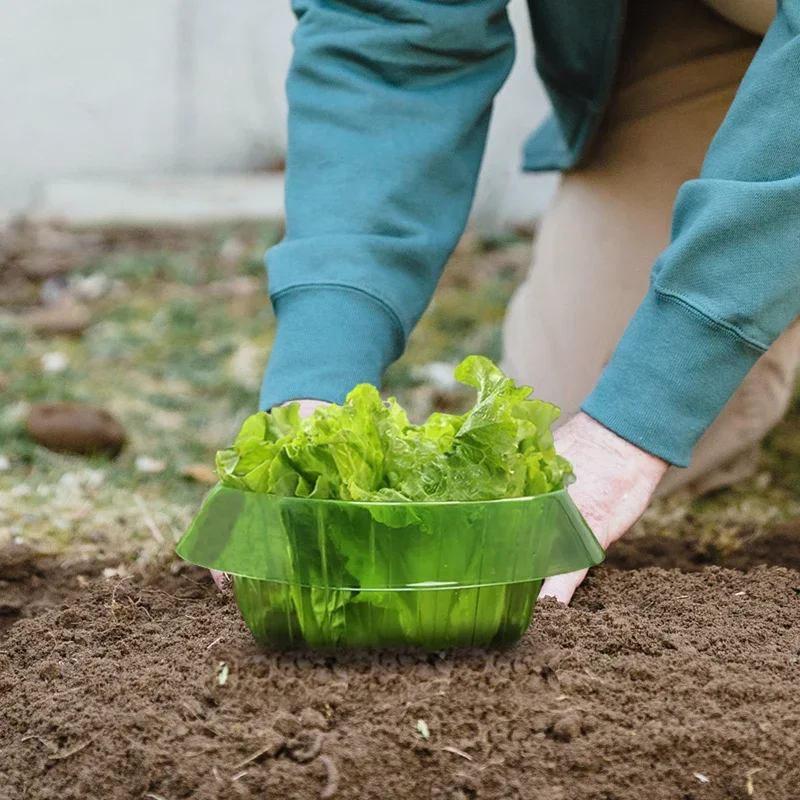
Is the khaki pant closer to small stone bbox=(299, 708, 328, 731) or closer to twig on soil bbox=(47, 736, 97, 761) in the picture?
small stone bbox=(299, 708, 328, 731)

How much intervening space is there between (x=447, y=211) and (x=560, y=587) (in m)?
0.82

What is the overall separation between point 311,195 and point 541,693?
41.9 inches

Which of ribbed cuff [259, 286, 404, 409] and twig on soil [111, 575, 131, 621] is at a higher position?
ribbed cuff [259, 286, 404, 409]

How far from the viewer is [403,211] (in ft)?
6.68

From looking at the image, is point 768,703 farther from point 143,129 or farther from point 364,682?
point 143,129

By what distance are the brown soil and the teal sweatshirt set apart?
0.43 metres

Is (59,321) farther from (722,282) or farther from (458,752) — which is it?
(458,752)

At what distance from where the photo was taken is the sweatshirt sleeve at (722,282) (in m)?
1.67

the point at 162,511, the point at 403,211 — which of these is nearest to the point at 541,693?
the point at 403,211

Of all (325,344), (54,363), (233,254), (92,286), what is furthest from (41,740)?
(233,254)

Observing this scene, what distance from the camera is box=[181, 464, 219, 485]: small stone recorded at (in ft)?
8.63

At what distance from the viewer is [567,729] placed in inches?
47.0

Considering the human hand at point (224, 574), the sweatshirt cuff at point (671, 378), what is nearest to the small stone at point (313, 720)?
the human hand at point (224, 574)

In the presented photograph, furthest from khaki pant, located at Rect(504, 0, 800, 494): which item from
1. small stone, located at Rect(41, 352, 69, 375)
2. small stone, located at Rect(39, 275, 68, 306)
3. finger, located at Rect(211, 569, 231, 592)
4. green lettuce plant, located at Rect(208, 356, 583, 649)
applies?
small stone, located at Rect(39, 275, 68, 306)
